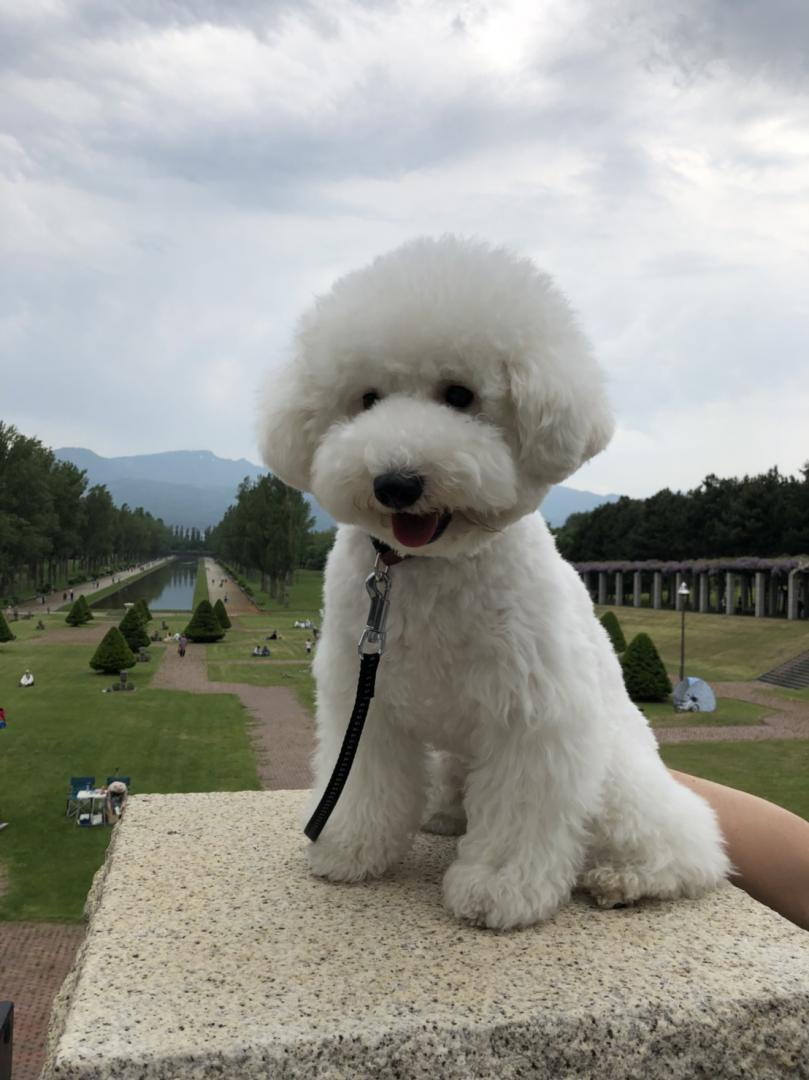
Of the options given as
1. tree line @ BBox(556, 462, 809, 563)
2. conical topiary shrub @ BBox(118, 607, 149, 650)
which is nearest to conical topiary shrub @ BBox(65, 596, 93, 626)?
conical topiary shrub @ BBox(118, 607, 149, 650)

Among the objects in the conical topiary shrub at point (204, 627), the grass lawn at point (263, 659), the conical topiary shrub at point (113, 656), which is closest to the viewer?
the conical topiary shrub at point (113, 656)

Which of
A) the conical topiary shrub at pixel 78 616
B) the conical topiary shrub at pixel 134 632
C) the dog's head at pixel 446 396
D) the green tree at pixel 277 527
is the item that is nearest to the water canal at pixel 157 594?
the green tree at pixel 277 527

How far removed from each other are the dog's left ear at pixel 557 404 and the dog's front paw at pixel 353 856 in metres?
1.49

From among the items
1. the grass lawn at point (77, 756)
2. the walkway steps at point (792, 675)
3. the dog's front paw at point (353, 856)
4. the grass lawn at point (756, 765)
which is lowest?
the grass lawn at point (77, 756)

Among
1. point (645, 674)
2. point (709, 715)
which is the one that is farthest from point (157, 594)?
point (709, 715)

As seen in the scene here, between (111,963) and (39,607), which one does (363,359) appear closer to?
(111,963)

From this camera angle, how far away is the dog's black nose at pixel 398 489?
2.15m

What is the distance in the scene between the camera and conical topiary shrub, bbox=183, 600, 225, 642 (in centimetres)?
4234

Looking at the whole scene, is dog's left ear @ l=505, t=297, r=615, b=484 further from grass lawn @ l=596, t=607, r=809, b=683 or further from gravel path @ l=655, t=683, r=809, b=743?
grass lawn @ l=596, t=607, r=809, b=683

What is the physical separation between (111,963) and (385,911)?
0.85m

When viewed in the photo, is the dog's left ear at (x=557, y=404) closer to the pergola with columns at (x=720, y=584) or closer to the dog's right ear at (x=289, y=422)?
the dog's right ear at (x=289, y=422)

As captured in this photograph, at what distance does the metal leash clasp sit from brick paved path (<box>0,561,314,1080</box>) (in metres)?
3.07

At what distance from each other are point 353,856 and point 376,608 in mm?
1038

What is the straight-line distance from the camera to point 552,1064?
2240 mm
